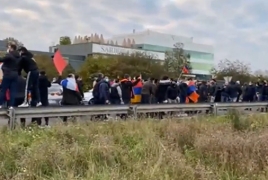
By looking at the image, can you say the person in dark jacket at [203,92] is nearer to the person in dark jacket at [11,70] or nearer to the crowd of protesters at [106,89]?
the crowd of protesters at [106,89]

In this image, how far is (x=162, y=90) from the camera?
1705 centimetres

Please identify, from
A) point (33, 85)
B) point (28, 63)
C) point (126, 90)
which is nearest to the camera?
point (28, 63)

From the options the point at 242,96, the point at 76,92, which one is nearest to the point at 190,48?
the point at 242,96

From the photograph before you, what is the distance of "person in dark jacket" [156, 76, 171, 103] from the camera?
1689 centimetres

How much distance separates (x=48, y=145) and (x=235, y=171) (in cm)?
300

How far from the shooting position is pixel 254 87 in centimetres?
2266

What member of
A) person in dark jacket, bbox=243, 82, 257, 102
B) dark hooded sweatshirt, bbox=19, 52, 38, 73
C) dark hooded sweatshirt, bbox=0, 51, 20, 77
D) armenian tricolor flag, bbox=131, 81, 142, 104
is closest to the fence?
dark hooded sweatshirt, bbox=19, 52, 38, 73

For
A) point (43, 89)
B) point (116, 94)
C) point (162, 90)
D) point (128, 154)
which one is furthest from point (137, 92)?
point (128, 154)

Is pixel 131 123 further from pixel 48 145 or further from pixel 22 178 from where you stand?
pixel 22 178

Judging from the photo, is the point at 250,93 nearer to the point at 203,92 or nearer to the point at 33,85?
the point at 203,92

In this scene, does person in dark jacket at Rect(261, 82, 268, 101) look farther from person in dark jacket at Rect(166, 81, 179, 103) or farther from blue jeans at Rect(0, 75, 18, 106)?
blue jeans at Rect(0, 75, 18, 106)

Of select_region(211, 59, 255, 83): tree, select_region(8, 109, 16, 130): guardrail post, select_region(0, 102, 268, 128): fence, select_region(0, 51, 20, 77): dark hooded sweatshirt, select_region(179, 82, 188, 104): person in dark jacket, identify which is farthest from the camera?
select_region(211, 59, 255, 83): tree

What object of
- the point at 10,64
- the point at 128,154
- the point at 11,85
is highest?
the point at 10,64

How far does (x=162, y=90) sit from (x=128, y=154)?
1039 cm
